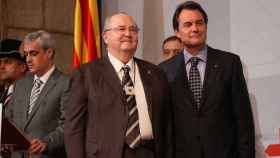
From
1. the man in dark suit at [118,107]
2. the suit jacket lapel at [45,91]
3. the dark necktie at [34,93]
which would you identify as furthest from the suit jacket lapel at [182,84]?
the dark necktie at [34,93]

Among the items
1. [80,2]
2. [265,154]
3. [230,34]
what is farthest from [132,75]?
[80,2]

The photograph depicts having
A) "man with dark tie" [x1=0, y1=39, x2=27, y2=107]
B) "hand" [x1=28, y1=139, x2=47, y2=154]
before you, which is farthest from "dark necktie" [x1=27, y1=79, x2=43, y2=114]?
"man with dark tie" [x1=0, y1=39, x2=27, y2=107]

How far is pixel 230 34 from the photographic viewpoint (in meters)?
4.75

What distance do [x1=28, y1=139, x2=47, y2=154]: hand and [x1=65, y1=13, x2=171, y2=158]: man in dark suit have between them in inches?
23.6

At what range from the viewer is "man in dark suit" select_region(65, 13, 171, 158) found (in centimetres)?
308

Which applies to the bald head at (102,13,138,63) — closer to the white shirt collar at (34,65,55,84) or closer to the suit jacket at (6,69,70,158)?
the suit jacket at (6,69,70,158)

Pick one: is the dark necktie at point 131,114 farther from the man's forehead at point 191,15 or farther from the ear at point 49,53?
the ear at point 49,53

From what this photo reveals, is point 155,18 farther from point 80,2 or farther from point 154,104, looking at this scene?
point 154,104

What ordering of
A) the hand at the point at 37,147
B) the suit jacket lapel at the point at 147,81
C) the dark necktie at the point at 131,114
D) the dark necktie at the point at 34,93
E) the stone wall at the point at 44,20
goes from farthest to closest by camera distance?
the stone wall at the point at 44,20 < the dark necktie at the point at 34,93 < the hand at the point at 37,147 < the suit jacket lapel at the point at 147,81 < the dark necktie at the point at 131,114

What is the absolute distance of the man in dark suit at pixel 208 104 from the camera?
11.1 ft

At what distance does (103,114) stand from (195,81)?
691 mm

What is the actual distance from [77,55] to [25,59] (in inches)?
22.3

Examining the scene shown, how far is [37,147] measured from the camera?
3727 millimetres

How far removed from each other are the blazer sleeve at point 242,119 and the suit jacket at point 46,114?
3.95 feet
